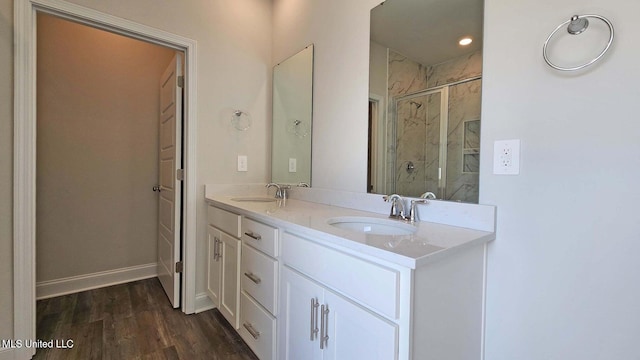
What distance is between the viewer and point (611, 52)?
2.82 feet

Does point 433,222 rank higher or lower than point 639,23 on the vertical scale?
lower

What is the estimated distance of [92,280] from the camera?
250 cm

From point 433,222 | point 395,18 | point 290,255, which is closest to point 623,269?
point 433,222

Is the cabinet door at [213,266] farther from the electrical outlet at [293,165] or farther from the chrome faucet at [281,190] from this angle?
the electrical outlet at [293,165]

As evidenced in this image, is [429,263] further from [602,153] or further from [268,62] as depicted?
[268,62]

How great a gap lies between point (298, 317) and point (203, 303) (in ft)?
4.18

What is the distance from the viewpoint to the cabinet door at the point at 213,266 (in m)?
1.92

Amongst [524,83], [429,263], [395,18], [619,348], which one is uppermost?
[395,18]

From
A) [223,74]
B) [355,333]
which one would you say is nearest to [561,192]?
[355,333]

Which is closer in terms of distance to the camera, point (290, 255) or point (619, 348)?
point (619, 348)

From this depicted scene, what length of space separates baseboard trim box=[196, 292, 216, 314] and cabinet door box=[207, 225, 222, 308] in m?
0.09

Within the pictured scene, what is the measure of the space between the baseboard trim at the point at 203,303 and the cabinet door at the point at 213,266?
0.31 ft

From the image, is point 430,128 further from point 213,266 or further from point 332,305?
point 213,266

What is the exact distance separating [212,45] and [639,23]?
2215 mm
